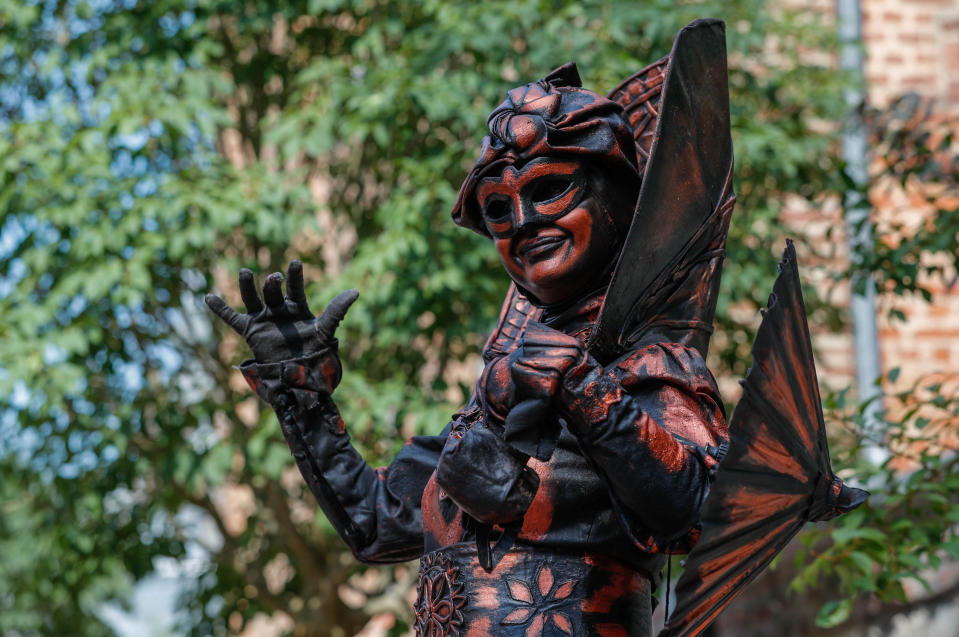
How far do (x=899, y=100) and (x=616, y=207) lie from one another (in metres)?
3.61

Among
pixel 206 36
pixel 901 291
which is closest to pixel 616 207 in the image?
pixel 901 291

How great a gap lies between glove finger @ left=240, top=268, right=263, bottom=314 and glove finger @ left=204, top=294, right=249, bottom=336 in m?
0.02

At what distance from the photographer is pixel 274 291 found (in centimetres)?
275

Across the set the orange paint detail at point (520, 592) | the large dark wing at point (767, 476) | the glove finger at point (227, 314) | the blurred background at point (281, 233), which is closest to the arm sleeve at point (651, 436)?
the large dark wing at point (767, 476)

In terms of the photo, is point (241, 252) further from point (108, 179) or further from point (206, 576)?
point (206, 576)

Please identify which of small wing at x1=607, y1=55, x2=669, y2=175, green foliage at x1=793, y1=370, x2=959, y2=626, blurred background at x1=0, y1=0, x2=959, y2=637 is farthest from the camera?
blurred background at x1=0, y1=0, x2=959, y2=637

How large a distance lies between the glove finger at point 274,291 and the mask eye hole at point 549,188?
1.90 feet

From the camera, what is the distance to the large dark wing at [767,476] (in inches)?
83.5

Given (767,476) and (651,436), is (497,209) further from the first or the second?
(767,476)

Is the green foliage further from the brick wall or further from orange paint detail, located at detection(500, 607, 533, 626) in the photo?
the brick wall

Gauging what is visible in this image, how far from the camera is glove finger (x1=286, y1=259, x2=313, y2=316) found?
8.98 feet

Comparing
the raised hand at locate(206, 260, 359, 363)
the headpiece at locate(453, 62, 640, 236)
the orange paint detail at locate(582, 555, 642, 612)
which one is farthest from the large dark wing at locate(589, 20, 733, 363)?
the raised hand at locate(206, 260, 359, 363)

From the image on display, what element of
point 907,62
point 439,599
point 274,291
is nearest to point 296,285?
point 274,291

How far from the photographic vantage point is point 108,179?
7152mm
